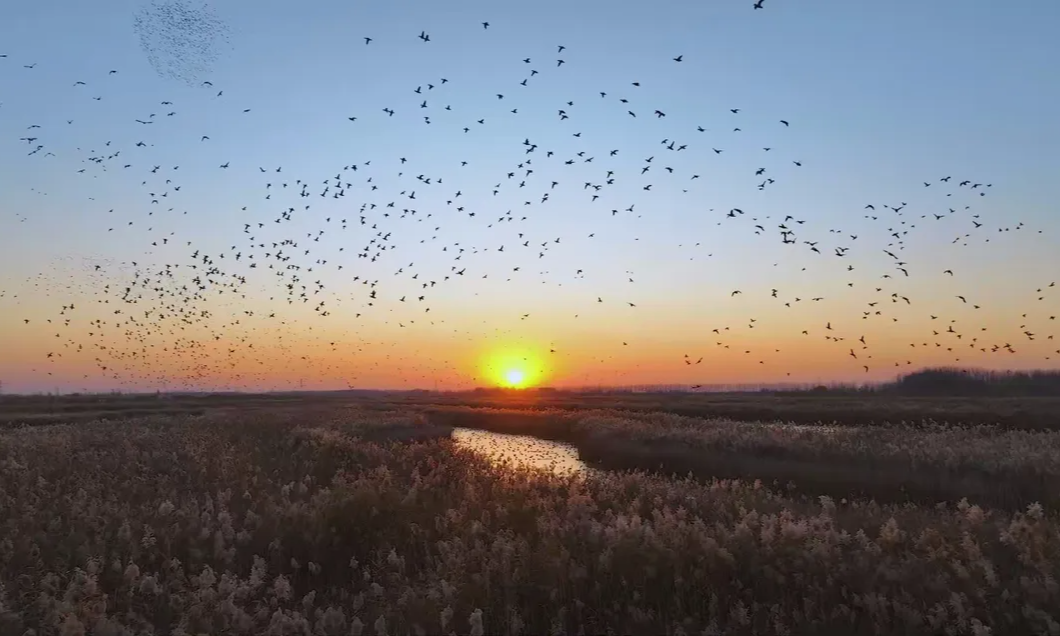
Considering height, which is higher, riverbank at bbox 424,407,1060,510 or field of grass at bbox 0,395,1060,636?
field of grass at bbox 0,395,1060,636

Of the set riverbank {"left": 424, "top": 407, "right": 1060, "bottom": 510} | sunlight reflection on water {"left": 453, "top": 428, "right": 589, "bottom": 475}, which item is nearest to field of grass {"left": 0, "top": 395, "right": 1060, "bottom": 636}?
riverbank {"left": 424, "top": 407, "right": 1060, "bottom": 510}

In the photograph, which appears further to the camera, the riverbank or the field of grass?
the riverbank

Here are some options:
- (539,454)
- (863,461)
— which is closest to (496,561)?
(863,461)

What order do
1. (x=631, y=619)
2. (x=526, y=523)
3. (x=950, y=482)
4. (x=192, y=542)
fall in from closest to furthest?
(x=631, y=619)
(x=192, y=542)
(x=526, y=523)
(x=950, y=482)

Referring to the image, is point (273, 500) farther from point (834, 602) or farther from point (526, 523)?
point (834, 602)

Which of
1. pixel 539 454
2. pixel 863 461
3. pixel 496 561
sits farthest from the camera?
pixel 539 454

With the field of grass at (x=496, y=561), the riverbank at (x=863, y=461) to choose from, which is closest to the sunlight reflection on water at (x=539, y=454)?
the riverbank at (x=863, y=461)

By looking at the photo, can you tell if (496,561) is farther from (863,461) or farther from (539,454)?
(539,454)

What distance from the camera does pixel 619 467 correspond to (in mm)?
25828

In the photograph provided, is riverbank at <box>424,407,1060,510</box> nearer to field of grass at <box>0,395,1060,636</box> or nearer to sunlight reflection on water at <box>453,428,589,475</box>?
sunlight reflection on water at <box>453,428,589,475</box>

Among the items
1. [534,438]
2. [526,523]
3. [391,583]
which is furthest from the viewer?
[534,438]

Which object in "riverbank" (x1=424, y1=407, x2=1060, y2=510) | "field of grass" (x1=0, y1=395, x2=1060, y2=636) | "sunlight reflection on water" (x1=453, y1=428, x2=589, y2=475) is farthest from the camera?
"sunlight reflection on water" (x1=453, y1=428, x2=589, y2=475)

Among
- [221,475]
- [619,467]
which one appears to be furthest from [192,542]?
[619,467]

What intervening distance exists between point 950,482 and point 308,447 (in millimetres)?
19832
